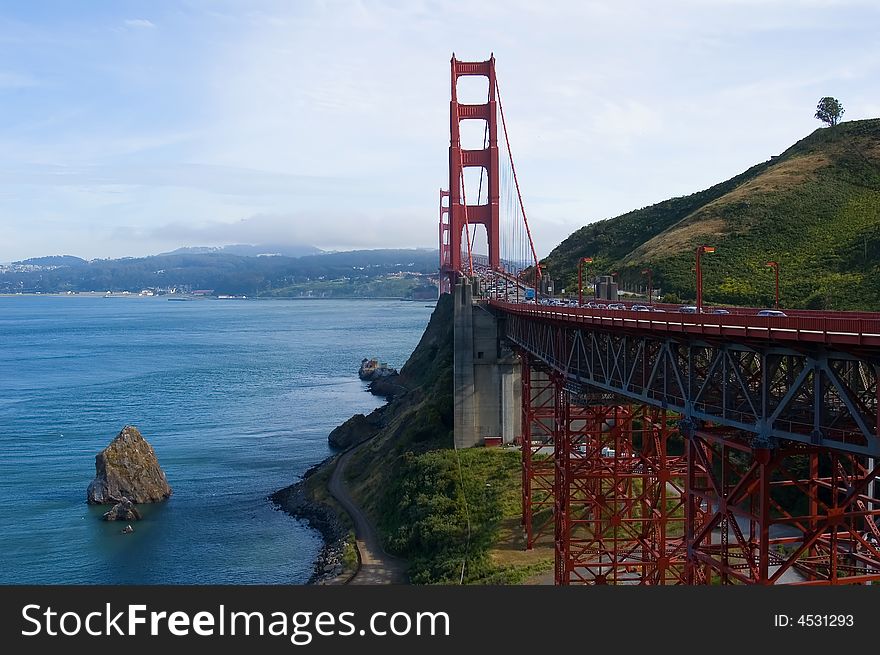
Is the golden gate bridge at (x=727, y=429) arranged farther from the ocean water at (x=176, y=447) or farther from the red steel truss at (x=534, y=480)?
the ocean water at (x=176, y=447)

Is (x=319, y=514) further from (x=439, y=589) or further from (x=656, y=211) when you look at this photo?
(x=656, y=211)

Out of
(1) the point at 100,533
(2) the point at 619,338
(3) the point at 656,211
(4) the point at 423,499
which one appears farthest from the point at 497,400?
(3) the point at 656,211

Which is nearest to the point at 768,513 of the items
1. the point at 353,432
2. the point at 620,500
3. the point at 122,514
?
the point at 620,500

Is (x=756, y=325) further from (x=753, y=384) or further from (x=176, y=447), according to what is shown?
(x=176, y=447)

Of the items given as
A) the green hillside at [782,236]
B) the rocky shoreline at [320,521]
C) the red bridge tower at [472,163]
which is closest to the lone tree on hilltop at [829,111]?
the green hillside at [782,236]

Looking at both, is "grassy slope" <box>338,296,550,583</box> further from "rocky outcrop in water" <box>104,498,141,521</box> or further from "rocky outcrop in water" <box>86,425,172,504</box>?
"rocky outcrop in water" <box>104,498,141,521</box>

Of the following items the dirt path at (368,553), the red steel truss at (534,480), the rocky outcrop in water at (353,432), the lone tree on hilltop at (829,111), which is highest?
the lone tree on hilltop at (829,111)
